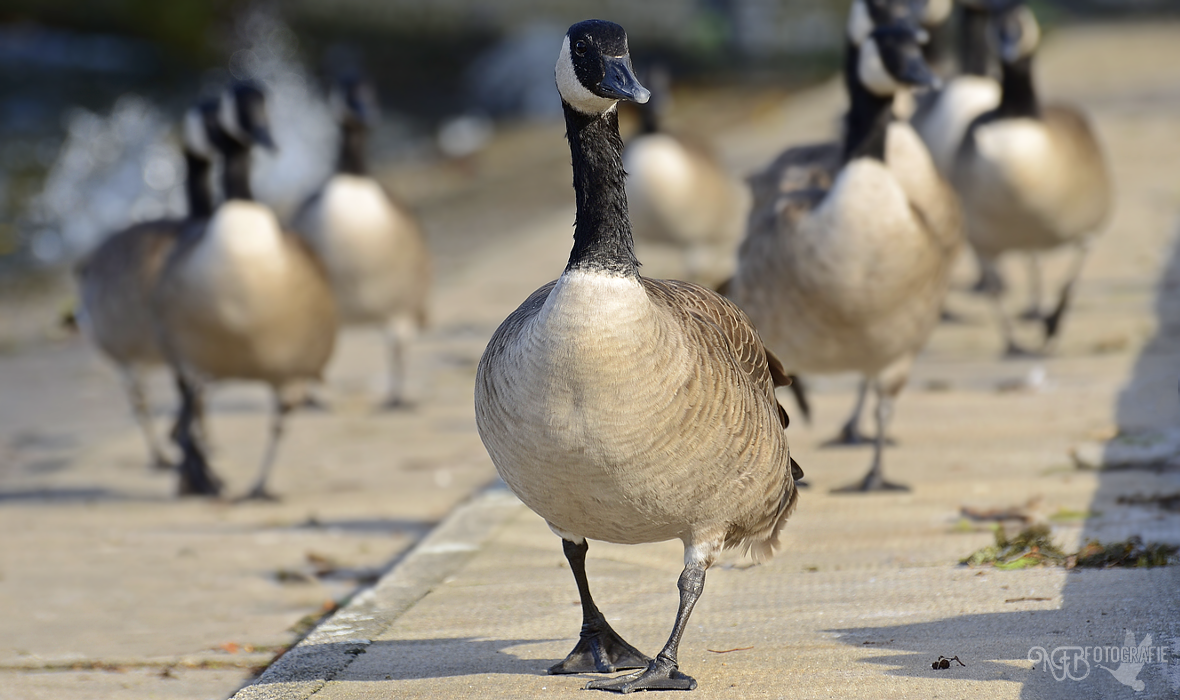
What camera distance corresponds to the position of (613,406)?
11.3ft

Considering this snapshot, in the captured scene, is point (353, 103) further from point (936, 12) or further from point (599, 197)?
point (599, 197)

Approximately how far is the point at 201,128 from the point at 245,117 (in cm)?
47

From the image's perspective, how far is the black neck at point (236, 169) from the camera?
7449 millimetres

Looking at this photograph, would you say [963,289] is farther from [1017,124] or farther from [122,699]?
[122,699]

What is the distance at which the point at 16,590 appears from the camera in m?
5.42

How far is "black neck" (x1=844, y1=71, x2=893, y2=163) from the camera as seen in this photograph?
591 centimetres

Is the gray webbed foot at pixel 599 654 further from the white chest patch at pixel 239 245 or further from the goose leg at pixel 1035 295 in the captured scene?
the goose leg at pixel 1035 295

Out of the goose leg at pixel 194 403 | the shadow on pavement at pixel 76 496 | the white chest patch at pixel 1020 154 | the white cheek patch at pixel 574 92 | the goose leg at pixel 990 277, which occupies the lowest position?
the shadow on pavement at pixel 76 496

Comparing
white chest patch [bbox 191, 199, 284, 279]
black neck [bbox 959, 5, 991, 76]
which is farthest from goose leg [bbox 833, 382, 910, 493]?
black neck [bbox 959, 5, 991, 76]

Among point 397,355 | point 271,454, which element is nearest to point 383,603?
point 271,454

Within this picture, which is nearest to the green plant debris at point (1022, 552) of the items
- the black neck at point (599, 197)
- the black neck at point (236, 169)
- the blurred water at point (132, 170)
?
the black neck at point (599, 197)

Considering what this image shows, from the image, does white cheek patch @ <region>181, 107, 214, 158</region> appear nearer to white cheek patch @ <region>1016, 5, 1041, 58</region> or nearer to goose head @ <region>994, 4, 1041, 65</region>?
goose head @ <region>994, 4, 1041, 65</region>

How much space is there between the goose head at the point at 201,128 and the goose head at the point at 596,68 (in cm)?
488

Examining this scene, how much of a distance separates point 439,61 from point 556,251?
68.1 ft
